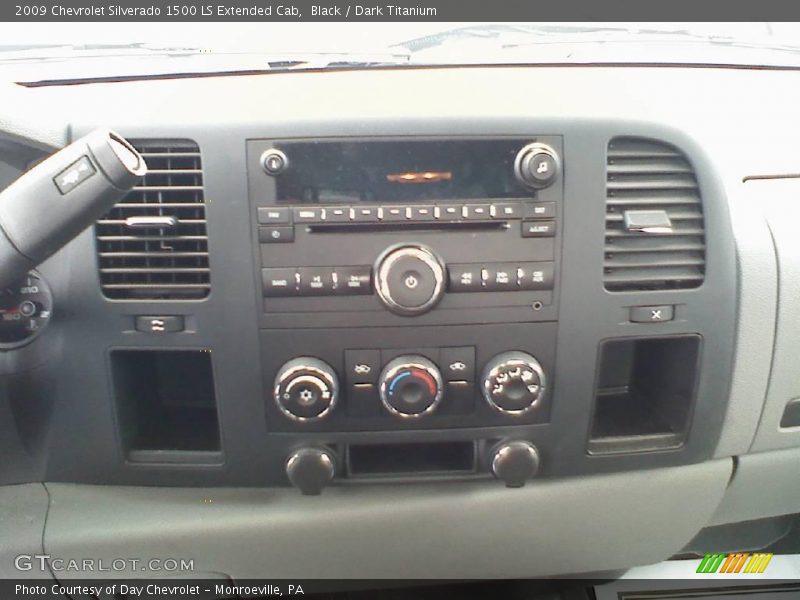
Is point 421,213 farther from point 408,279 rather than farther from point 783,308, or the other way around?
Answer: point 783,308

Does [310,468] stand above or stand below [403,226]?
below

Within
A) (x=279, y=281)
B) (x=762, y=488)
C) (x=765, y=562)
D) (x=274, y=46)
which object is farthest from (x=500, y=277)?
(x=765, y=562)

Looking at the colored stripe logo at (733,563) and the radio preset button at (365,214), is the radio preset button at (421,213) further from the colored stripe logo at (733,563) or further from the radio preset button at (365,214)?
the colored stripe logo at (733,563)

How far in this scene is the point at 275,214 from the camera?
118cm

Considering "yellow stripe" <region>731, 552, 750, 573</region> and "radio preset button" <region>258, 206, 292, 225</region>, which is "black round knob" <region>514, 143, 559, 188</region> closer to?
"radio preset button" <region>258, 206, 292, 225</region>

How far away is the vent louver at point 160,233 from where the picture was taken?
46.4 inches

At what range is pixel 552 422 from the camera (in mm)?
1322

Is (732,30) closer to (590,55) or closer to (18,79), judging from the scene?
(590,55)

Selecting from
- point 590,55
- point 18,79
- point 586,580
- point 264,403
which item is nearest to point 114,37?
point 18,79

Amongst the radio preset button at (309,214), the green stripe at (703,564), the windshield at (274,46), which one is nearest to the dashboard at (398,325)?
the radio preset button at (309,214)

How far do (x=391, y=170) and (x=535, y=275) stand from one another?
0.32 m

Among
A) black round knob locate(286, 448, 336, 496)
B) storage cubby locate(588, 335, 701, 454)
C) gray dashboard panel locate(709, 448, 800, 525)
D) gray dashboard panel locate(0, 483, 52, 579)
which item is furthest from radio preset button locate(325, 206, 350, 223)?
gray dashboard panel locate(709, 448, 800, 525)

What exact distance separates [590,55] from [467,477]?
3.34 ft

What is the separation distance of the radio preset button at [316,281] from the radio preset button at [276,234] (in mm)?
60
